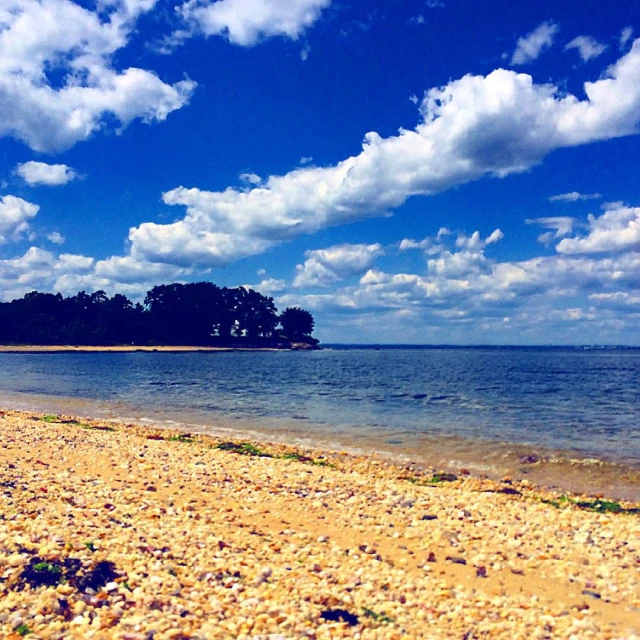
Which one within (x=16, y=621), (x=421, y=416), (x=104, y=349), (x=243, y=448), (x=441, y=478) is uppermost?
(x=104, y=349)

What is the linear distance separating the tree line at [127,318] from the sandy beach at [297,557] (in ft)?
541

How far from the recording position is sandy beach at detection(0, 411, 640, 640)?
6629mm

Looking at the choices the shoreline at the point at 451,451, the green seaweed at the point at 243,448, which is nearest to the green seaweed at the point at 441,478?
the shoreline at the point at 451,451

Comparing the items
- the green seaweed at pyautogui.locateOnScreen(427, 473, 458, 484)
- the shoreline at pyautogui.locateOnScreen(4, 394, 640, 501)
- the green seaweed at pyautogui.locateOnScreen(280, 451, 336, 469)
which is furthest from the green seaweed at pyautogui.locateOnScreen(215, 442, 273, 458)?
the green seaweed at pyautogui.locateOnScreen(427, 473, 458, 484)

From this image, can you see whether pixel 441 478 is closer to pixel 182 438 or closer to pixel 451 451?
pixel 451 451

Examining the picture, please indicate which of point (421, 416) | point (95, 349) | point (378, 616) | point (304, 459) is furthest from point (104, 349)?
A: point (378, 616)

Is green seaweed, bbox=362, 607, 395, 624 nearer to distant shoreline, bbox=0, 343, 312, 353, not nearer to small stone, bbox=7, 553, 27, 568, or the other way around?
small stone, bbox=7, 553, 27, 568

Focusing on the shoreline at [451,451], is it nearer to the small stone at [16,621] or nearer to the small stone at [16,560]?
the small stone at [16,560]

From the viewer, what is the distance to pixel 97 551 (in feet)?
26.8

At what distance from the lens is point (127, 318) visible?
176 meters

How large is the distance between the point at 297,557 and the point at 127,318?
179 m

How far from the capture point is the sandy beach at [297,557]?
21.7 ft

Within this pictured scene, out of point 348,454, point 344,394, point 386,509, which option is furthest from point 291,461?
point 344,394

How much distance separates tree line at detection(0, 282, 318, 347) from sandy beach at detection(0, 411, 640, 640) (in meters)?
165
